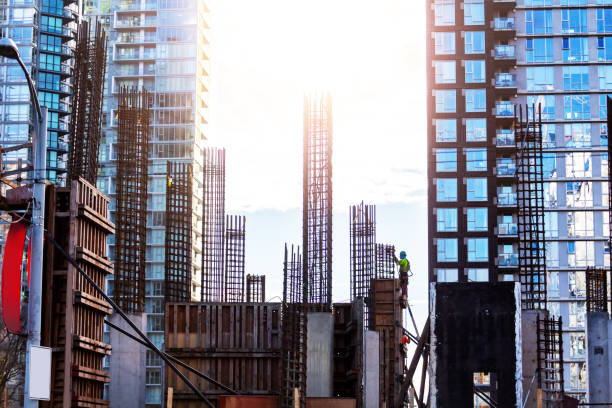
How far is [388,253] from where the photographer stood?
181 ft

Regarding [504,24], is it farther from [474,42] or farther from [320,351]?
[320,351]

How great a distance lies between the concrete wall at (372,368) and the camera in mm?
39781

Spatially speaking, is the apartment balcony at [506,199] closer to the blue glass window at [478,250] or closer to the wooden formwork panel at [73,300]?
the blue glass window at [478,250]

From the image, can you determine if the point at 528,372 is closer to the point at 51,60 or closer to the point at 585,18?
the point at 585,18

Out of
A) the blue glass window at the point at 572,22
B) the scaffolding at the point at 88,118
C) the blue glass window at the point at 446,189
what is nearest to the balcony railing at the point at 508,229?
the blue glass window at the point at 446,189

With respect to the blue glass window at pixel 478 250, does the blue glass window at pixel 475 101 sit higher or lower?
higher

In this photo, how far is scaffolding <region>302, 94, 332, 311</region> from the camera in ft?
146

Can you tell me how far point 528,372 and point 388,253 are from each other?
1798cm

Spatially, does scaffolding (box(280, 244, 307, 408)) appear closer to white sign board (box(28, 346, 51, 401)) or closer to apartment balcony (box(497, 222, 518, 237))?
white sign board (box(28, 346, 51, 401))

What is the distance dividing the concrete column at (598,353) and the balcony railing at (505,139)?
40636 mm

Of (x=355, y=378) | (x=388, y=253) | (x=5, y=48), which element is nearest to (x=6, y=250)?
(x=5, y=48)

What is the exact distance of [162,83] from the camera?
115625mm

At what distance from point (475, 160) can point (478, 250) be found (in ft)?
22.4

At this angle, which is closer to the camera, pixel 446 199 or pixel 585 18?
pixel 446 199
